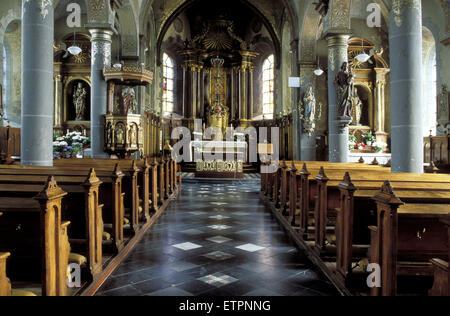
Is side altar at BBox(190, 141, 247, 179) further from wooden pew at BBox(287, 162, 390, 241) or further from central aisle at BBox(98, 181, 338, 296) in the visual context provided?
wooden pew at BBox(287, 162, 390, 241)

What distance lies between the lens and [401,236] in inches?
112

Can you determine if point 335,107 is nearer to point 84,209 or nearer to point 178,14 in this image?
point 84,209

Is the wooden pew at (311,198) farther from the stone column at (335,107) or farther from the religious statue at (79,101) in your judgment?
the religious statue at (79,101)

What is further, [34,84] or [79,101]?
[79,101]

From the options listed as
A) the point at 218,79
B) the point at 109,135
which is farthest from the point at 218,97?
the point at 109,135

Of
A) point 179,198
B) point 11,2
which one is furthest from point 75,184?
point 11,2

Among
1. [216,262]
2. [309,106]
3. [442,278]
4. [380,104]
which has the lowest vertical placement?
[216,262]

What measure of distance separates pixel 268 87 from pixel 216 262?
61.6 feet

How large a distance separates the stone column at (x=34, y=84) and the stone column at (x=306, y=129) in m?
10.1

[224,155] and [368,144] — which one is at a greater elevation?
[368,144]

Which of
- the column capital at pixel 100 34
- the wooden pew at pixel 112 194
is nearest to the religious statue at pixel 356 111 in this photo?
the column capital at pixel 100 34

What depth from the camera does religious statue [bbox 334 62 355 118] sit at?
9.58m

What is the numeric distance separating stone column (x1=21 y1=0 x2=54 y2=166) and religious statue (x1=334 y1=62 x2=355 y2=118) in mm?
7005
